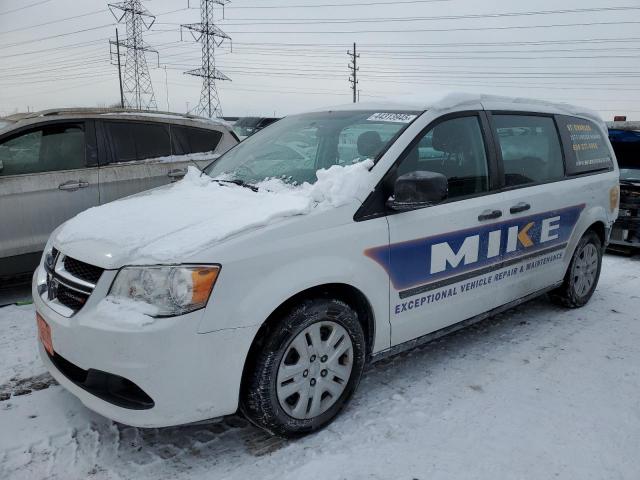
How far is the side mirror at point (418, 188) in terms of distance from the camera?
2697mm

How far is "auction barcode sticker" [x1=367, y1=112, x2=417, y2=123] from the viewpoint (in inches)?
124

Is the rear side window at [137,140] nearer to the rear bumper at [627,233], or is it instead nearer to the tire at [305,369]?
the tire at [305,369]

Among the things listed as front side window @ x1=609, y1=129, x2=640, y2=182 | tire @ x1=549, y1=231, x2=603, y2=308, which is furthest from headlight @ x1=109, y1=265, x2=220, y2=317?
front side window @ x1=609, y1=129, x2=640, y2=182

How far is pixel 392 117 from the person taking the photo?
10.6 ft

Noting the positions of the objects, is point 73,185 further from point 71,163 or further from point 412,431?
point 412,431

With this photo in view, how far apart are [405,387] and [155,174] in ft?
11.6

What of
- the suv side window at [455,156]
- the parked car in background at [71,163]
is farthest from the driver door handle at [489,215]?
the parked car in background at [71,163]

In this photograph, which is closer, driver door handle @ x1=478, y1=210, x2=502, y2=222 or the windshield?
the windshield

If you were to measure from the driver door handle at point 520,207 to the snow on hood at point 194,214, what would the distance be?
1.28 metres

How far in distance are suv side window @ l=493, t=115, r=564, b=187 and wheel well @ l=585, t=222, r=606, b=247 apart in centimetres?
80

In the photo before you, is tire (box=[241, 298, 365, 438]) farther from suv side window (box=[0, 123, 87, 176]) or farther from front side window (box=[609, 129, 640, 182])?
front side window (box=[609, 129, 640, 182])

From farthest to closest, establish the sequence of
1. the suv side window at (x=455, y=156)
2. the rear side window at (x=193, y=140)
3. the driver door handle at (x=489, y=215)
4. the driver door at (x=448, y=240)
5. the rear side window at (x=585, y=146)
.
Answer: the rear side window at (x=193, y=140) → the rear side window at (x=585, y=146) → the driver door handle at (x=489, y=215) → the suv side window at (x=455, y=156) → the driver door at (x=448, y=240)

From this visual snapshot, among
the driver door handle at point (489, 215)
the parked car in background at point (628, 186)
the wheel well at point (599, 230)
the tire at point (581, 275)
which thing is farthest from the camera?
the parked car in background at point (628, 186)

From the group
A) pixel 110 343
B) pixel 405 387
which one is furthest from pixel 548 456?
pixel 110 343
